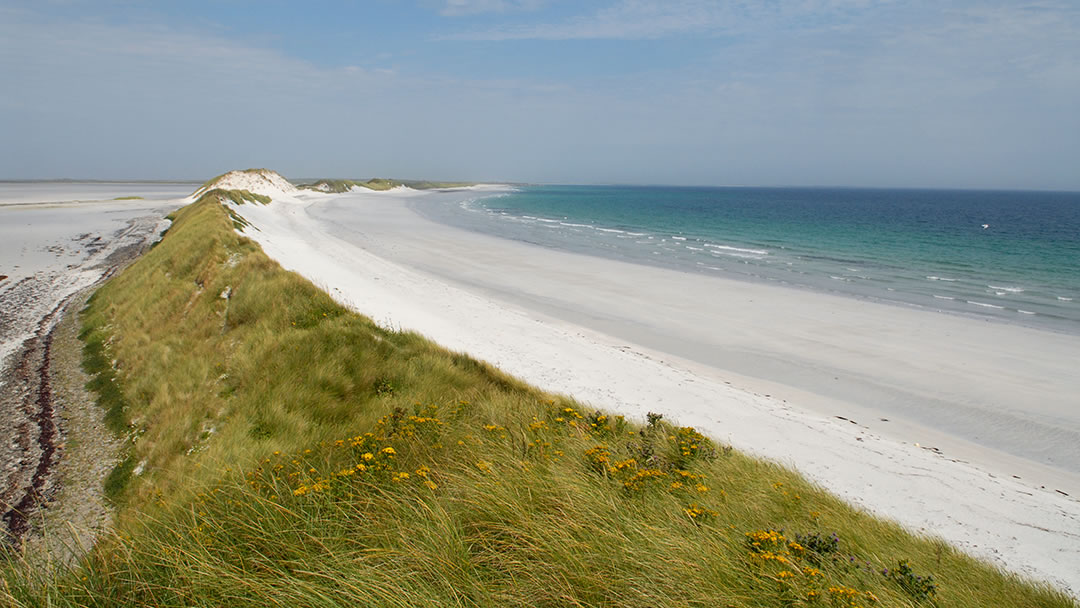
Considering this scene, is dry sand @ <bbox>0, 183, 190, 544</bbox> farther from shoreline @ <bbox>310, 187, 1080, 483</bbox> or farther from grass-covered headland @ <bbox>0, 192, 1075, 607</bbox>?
shoreline @ <bbox>310, 187, 1080, 483</bbox>

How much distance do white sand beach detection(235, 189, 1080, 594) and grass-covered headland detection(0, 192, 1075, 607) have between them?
1967mm

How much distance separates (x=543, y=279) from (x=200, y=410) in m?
15.3

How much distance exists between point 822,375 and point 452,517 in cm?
1049

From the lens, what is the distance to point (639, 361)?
39.6 feet

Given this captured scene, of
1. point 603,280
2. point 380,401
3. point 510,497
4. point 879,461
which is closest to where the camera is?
point 510,497

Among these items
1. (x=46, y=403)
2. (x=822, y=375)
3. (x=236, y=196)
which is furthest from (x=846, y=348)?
(x=236, y=196)

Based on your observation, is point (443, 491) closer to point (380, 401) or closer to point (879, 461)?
point (380, 401)

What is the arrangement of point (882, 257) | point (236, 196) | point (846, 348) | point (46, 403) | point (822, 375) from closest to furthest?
point (46, 403), point (822, 375), point (846, 348), point (882, 257), point (236, 196)

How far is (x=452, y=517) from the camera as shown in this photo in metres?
3.69

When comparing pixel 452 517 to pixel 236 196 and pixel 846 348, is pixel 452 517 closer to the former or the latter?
pixel 846 348

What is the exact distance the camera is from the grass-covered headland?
3088mm

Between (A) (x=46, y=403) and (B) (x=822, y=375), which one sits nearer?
(A) (x=46, y=403)

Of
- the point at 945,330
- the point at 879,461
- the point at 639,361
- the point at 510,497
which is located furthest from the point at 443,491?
the point at 945,330

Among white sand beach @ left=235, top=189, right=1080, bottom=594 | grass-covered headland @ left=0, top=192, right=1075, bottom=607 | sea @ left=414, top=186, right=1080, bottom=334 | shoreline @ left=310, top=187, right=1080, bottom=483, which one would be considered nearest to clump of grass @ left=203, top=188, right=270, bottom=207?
sea @ left=414, top=186, right=1080, bottom=334
